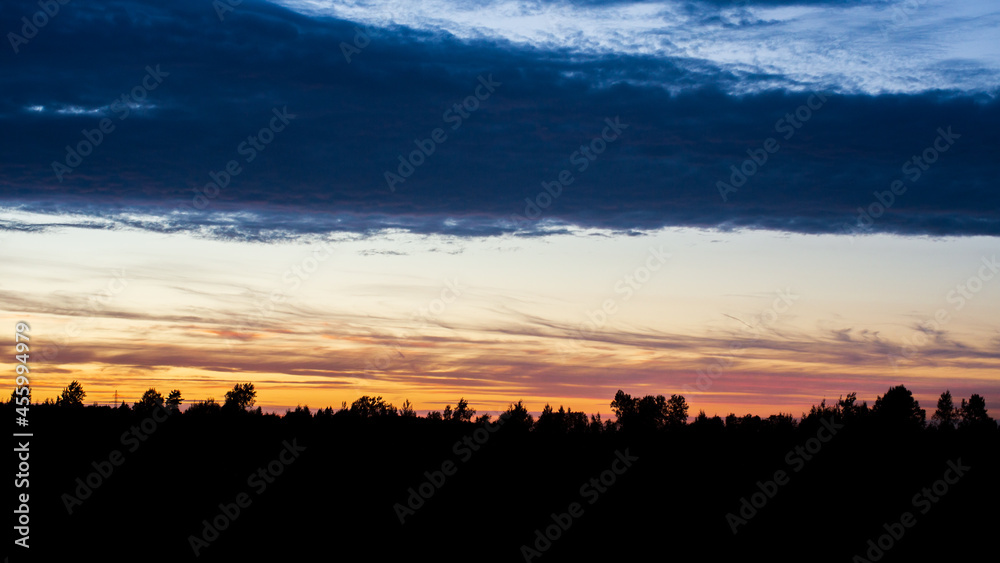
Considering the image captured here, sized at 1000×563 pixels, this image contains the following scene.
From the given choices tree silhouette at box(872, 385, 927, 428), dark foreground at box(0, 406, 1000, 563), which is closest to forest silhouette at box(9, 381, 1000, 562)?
dark foreground at box(0, 406, 1000, 563)

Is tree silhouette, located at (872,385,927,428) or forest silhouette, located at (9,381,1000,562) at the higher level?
tree silhouette, located at (872,385,927,428)

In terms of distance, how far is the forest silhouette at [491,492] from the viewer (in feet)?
143

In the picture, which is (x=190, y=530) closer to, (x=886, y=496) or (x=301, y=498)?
(x=301, y=498)

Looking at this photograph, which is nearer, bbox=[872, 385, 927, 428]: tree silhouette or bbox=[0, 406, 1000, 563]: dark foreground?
bbox=[0, 406, 1000, 563]: dark foreground

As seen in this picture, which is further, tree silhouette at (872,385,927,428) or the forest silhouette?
tree silhouette at (872,385,927,428)

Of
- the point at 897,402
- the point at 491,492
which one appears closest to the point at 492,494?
the point at 491,492

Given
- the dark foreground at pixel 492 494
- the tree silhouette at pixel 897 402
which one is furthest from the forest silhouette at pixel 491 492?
the tree silhouette at pixel 897 402

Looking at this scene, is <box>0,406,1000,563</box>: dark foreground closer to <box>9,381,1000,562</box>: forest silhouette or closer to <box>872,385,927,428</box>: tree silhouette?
<box>9,381,1000,562</box>: forest silhouette

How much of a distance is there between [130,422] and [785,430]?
65.6 meters

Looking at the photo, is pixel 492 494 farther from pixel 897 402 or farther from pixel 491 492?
pixel 897 402

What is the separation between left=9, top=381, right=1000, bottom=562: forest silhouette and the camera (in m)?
43.6

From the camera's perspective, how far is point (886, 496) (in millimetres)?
54469

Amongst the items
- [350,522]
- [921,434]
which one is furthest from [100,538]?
[921,434]

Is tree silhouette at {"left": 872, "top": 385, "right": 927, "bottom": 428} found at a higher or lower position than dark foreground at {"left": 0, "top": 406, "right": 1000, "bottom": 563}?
higher
